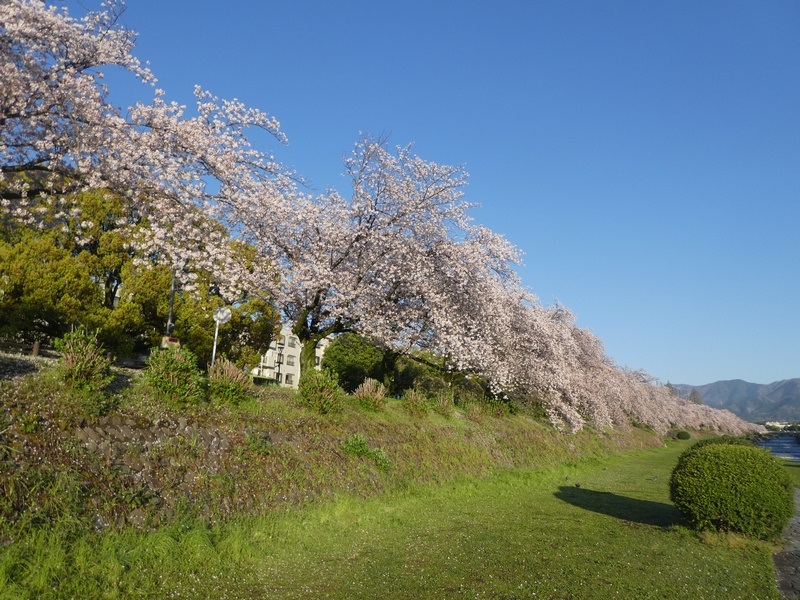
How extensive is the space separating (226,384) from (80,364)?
3.65m

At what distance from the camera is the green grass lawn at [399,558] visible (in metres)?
6.96

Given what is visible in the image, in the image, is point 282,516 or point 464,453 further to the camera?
point 464,453

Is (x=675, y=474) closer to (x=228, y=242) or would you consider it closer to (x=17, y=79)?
(x=228, y=242)

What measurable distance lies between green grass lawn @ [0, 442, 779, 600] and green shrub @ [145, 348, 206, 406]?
11.0 feet

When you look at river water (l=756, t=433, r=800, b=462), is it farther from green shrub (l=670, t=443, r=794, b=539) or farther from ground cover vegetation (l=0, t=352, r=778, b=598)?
ground cover vegetation (l=0, t=352, r=778, b=598)

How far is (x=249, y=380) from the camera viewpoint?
47.9ft

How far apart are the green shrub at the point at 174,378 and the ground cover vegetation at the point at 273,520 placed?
0.21m

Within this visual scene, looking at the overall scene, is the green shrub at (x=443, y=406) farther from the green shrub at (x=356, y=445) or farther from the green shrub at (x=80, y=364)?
the green shrub at (x=80, y=364)

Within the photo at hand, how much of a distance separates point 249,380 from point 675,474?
1056 centimetres

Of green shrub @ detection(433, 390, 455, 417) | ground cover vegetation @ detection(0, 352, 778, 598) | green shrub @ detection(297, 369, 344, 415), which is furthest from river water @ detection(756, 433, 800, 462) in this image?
green shrub @ detection(297, 369, 344, 415)

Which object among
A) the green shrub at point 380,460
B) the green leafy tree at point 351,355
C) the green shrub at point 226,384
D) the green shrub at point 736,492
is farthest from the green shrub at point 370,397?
the green leafy tree at point 351,355

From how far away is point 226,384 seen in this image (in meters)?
13.6

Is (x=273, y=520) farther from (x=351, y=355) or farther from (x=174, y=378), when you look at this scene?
(x=351, y=355)

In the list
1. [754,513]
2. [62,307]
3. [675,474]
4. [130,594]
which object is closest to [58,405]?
[130,594]
